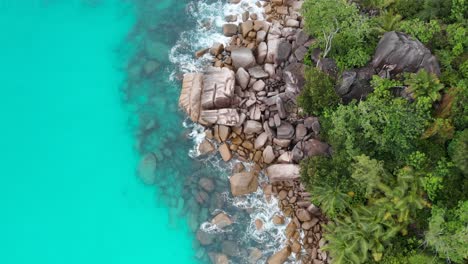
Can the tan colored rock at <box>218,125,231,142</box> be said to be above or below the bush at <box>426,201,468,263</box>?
below

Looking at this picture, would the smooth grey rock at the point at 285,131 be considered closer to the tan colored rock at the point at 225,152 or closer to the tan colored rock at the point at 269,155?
the tan colored rock at the point at 269,155

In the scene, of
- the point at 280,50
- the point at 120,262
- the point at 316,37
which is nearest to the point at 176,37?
the point at 280,50

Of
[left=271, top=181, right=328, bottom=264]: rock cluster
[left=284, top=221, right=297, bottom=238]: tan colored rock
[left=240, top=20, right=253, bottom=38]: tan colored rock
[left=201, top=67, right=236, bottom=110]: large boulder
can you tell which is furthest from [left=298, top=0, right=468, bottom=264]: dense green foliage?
[left=240, top=20, right=253, bottom=38]: tan colored rock

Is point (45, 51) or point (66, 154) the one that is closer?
point (66, 154)

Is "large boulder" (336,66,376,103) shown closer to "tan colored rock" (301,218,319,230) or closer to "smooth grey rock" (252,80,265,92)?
"smooth grey rock" (252,80,265,92)

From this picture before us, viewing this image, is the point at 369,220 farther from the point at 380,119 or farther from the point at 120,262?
the point at 120,262

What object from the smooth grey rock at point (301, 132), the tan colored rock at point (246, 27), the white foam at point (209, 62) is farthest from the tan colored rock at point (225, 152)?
the tan colored rock at point (246, 27)
